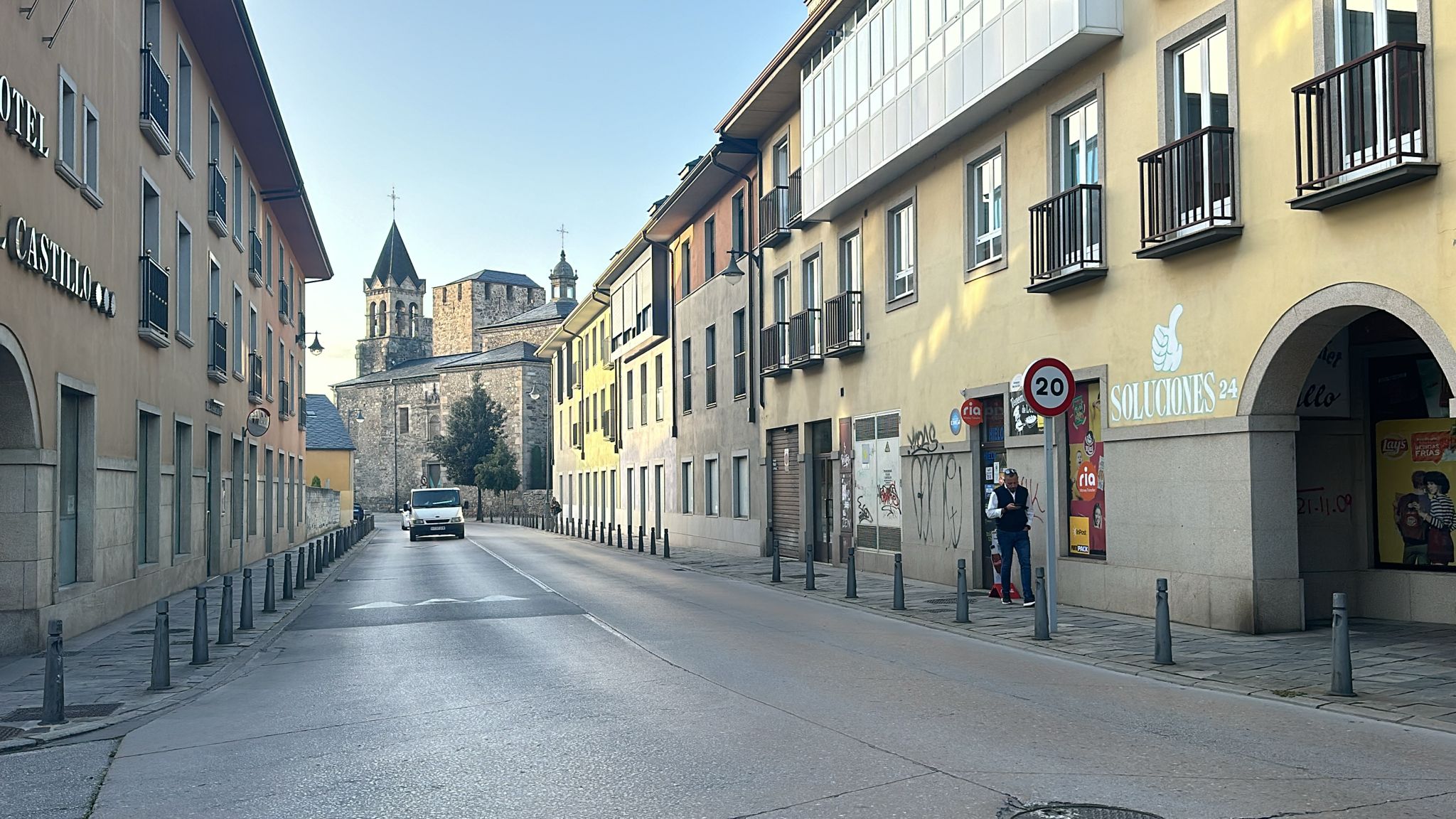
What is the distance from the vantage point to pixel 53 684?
865 centimetres

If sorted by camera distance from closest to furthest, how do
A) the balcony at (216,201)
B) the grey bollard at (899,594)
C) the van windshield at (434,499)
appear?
the grey bollard at (899,594), the balcony at (216,201), the van windshield at (434,499)

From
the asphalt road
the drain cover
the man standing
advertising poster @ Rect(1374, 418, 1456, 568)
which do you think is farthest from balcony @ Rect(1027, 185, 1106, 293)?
the drain cover

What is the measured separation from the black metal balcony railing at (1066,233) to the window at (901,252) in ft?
14.7

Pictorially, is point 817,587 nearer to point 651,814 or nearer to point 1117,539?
point 1117,539

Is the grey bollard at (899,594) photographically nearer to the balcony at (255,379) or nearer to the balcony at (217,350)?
the balcony at (217,350)

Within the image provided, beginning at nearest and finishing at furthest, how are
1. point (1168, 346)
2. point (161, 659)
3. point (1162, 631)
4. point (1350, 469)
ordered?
point (161, 659) < point (1162, 631) < point (1350, 469) < point (1168, 346)

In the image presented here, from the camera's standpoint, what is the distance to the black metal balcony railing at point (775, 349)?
2620 cm

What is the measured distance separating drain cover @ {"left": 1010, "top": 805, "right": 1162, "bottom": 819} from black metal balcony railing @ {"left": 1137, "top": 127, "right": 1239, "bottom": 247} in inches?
328

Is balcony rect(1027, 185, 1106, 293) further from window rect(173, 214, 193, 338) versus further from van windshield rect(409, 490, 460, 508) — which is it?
van windshield rect(409, 490, 460, 508)

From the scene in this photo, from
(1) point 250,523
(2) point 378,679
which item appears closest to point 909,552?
Answer: (2) point 378,679

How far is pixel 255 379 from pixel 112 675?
68.0 ft

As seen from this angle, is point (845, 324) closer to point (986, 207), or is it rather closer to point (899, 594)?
point (986, 207)

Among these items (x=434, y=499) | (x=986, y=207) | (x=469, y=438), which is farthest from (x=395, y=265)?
(x=986, y=207)

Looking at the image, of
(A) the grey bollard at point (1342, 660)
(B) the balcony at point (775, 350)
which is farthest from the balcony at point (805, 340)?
(A) the grey bollard at point (1342, 660)
